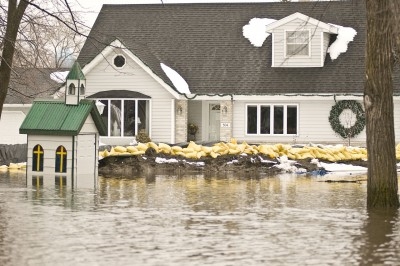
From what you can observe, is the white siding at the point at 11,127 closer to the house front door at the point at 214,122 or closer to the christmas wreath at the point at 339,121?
the house front door at the point at 214,122

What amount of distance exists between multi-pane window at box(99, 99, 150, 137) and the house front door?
372 centimetres

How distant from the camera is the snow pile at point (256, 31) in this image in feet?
147

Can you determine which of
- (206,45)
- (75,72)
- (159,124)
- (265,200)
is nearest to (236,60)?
(206,45)

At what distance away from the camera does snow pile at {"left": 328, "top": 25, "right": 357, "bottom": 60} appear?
43.7 meters

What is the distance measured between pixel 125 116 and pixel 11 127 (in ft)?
28.9

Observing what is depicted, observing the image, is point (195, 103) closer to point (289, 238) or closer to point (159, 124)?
point (159, 124)

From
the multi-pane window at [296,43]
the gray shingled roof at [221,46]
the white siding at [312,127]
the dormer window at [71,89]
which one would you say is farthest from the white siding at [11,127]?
the dormer window at [71,89]

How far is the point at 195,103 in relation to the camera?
44.7m

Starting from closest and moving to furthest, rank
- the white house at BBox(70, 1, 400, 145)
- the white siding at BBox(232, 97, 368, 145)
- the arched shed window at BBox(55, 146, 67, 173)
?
the arched shed window at BBox(55, 146, 67, 173), the white house at BBox(70, 1, 400, 145), the white siding at BBox(232, 97, 368, 145)

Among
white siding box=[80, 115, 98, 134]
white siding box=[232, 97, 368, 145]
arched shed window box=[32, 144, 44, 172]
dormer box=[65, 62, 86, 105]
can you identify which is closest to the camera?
dormer box=[65, 62, 86, 105]

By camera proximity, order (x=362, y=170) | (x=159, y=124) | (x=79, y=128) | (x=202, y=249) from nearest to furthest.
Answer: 1. (x=202, y=249)
2. (x=79, y=128)
3. (x=362, y=170)
4. (x=159, y=124)

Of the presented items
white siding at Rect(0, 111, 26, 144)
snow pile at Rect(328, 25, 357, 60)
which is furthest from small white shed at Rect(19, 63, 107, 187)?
white siding at Rect(0, 111, 26, 144)

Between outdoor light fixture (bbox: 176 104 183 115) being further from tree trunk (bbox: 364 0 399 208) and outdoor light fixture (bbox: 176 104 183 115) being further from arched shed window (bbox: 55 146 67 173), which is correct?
tree trunk (bbox: 364 0 399 208)

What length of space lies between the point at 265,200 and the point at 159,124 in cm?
2270
